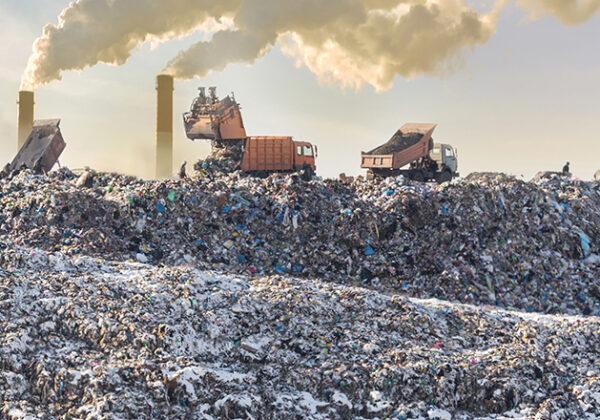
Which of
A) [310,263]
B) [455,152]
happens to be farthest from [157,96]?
[310,263]

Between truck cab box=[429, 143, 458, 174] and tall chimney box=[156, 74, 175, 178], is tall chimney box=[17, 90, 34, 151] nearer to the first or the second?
tall chimney box=[156, 74, 175, 178]

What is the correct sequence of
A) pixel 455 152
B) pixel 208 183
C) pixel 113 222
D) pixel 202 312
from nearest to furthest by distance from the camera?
pixel 202 312, pixel 113 222, pixel 208 183, pixel 455 152

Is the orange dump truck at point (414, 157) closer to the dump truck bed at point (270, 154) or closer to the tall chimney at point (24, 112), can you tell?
the dump truck bed at point (270, 154)

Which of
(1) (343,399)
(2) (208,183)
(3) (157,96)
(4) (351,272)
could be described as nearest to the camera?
(1) (343,399)

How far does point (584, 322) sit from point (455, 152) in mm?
14447

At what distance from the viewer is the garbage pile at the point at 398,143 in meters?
20.9

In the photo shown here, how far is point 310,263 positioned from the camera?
1262 centimetres

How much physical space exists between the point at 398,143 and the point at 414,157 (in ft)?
2.60

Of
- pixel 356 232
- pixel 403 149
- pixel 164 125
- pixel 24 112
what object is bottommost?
pixel 356 232

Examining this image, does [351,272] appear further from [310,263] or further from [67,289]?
[67,289]

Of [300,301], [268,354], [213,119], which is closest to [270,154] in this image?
[213,119]

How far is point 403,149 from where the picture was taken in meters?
20.9

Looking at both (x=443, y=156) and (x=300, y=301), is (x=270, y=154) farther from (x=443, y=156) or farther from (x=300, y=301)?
(x=300, y=301)

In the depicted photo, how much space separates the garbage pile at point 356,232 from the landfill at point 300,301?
0.04 meters
